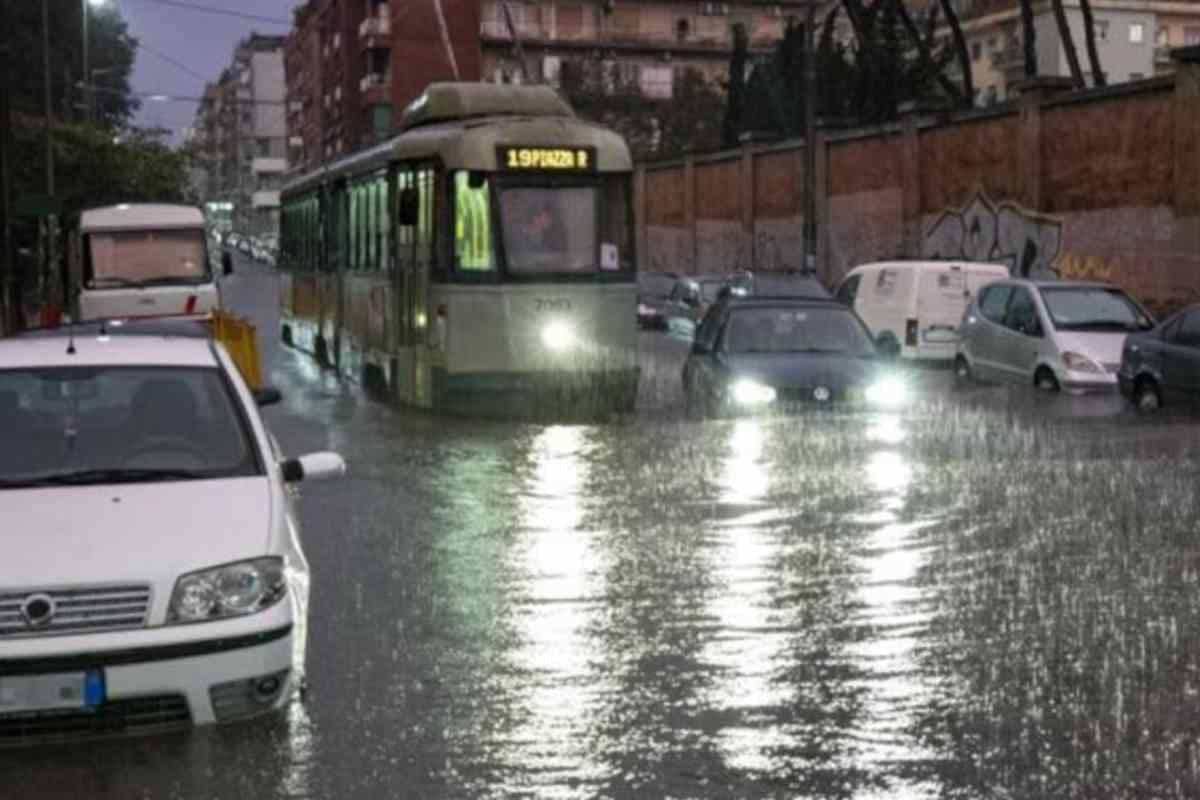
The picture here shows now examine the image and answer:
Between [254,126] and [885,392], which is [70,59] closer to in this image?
[885,392]

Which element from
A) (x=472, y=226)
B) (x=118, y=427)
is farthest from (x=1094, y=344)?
(x=118, y=427)

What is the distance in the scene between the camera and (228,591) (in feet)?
22.9

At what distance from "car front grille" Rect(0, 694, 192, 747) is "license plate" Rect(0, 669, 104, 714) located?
0.16 feet

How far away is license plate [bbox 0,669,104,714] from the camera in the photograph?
261 inches

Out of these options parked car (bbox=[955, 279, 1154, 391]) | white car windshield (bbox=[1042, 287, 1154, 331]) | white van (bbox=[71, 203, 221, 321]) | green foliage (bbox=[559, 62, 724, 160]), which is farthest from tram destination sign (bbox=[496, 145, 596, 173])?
green foliage (bbox=[559, 62, 724, 160])

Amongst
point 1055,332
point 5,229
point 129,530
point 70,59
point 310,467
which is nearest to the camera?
point 129,530

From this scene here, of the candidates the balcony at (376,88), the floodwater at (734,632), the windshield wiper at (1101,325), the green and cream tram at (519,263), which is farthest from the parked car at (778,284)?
the balcony at (376,88)

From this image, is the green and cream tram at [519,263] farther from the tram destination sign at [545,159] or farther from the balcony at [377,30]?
the balcony at [377,30]

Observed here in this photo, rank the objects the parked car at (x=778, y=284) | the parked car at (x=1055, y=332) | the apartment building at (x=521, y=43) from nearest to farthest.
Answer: the parked car at (x=1055, y=332) → the parked car at (x=778, y=284) → the apartment building at (x=521, y=43)

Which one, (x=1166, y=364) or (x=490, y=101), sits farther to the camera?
(x=490, y=101)

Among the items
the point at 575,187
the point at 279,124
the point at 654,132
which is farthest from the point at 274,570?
the point at 279,124

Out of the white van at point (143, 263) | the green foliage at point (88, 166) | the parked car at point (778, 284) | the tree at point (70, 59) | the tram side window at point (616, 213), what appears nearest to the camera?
the tram side window at point (616, 213)

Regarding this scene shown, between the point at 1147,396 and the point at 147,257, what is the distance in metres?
16.0

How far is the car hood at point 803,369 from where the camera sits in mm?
18891
